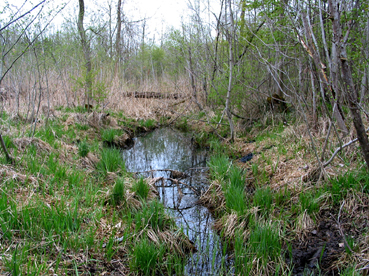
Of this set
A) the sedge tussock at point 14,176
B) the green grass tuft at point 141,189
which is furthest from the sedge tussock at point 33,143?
the green grass tuft at point 141,189

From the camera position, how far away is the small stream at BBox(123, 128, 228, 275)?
113 inches

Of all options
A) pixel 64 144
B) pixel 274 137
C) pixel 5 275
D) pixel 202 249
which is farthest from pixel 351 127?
pixel 64 144

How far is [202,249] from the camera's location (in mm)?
3041

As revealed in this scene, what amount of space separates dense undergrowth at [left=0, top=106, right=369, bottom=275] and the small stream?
0.16m

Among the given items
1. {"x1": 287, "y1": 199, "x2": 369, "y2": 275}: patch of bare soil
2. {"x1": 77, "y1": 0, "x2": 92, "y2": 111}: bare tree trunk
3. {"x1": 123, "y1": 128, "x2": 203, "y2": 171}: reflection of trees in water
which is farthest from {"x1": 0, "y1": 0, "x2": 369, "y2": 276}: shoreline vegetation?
{"x1": 77, "y1": 0, "x2": 92, "y2": 111}: bare tree trunk

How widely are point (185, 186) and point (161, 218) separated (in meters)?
1.75

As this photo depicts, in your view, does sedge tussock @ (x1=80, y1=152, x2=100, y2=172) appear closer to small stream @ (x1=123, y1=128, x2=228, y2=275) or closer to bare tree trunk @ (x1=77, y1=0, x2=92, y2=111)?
small stream @ (x1=123, y1=128, x2=228, y2=275)

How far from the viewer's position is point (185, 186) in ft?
16.0

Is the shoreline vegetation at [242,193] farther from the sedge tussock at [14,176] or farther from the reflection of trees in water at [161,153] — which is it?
the reflection of trees in water at [161,153]

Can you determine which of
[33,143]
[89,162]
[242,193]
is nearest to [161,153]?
[89,162]

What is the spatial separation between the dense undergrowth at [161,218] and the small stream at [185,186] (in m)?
0.16

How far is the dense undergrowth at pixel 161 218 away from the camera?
2445 mm

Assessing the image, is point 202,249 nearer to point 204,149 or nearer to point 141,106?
point 204,149

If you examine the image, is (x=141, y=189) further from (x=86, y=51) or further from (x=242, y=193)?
(x=86, y=51)
